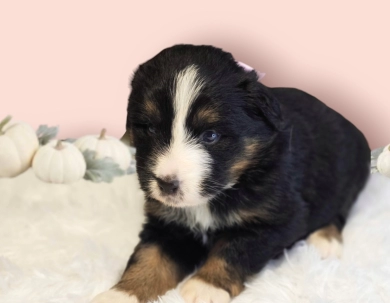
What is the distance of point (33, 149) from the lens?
13.5 feet

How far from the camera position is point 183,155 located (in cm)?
256

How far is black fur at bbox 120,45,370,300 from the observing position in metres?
2.66

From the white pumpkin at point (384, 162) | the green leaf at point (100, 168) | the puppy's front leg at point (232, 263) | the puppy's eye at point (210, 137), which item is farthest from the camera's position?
Result: the green leaf at point (100, 168)

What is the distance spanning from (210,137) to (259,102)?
311 millimetres

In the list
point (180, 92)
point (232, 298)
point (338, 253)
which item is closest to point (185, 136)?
point (180, 92)

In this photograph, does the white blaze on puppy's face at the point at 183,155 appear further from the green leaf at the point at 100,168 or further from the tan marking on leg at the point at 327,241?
the green leaf at the point at 100,168

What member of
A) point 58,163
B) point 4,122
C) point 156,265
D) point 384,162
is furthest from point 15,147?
point 384,162

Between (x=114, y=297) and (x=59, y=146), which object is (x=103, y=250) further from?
(x=59, y=146)

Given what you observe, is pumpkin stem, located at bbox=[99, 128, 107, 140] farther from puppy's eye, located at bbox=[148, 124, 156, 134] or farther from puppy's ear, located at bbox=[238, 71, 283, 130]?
puppy's ear, located at bbox=[238, 71, 283, 130]

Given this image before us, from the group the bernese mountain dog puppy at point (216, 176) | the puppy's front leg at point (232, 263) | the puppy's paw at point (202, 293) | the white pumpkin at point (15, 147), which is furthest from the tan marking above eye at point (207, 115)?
the white pumpkin at point (15, 147)

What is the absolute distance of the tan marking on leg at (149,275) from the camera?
9.18ft

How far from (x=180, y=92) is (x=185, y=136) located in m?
0.21

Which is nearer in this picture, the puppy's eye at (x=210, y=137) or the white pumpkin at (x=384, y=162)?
the puppy's eye at (x=210, y=137)

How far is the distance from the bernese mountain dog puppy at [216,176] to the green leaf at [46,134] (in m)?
1.43
